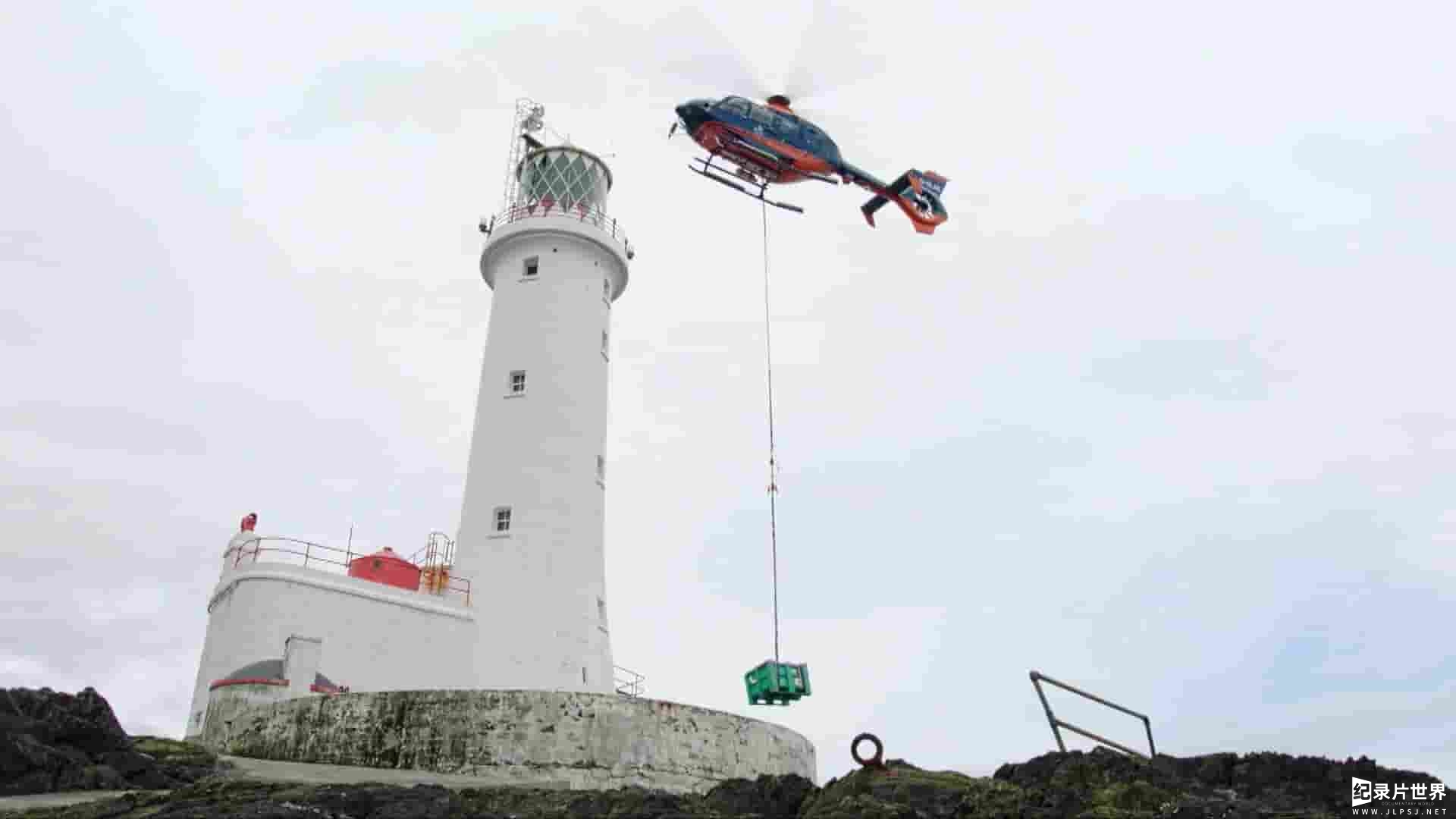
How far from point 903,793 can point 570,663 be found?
16352mm

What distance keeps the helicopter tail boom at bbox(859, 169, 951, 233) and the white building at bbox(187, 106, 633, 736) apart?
7.11m

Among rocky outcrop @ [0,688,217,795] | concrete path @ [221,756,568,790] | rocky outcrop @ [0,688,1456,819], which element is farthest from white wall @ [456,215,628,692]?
rocky outcrop @ [0,688,1456,819]

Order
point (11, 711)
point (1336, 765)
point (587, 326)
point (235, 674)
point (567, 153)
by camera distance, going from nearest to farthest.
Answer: point (1336, 765) → point (11, 711) → point (235, 674) → point (587, 326) → point (567, 153)

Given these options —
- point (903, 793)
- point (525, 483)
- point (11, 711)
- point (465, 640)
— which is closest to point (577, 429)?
point (525, 483)

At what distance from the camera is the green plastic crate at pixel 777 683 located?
73.9 ft

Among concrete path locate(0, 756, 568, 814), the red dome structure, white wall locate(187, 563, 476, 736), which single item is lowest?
concrete path locate(0, 756, 568, 814)

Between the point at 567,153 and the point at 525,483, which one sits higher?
the point at 567,153

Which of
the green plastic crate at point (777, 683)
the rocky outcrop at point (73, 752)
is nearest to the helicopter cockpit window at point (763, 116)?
the green plastic crate at point (777, 683)

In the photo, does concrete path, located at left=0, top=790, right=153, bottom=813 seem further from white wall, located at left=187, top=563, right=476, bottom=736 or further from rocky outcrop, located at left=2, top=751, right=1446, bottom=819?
white wall, located at left=187, top=563, right=476, bottom=736

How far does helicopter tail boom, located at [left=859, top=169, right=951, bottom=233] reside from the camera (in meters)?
33.8

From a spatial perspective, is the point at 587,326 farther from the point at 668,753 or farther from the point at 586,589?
the point at 668,753

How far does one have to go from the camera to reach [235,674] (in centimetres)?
2453

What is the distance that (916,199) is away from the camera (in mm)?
34156

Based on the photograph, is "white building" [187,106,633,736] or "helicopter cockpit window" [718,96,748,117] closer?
"white building" [187,106,633,736]
